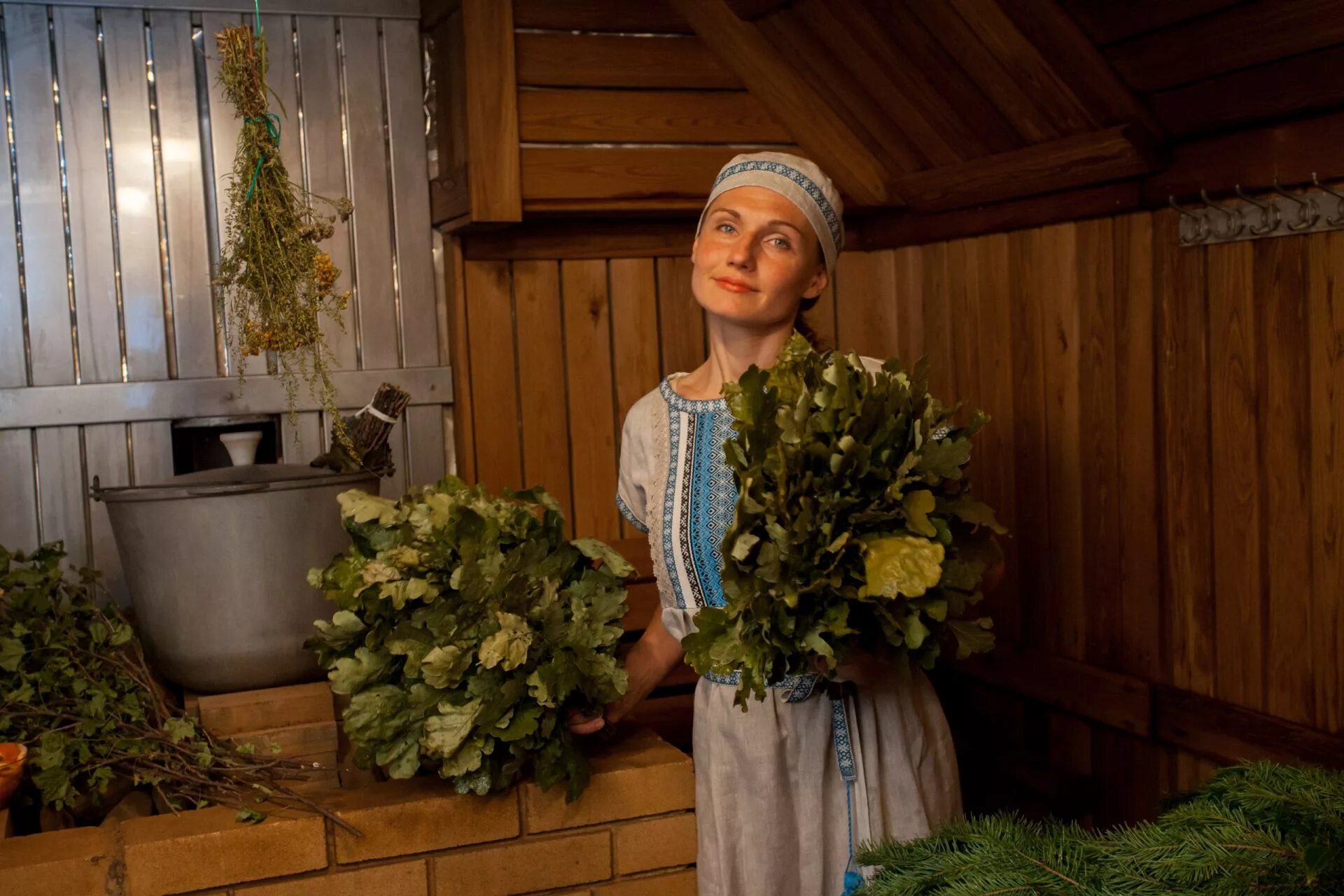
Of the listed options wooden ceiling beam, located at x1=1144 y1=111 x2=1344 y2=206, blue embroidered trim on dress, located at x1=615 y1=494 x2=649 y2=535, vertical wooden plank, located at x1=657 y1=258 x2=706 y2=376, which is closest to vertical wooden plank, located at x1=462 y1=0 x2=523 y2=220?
vertical wooden plank, located at x1=657 y1=258 x2=706 y2=376

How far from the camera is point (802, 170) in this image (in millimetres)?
2318

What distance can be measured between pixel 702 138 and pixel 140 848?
2386 millimetres

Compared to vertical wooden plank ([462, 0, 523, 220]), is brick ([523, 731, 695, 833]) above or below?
below

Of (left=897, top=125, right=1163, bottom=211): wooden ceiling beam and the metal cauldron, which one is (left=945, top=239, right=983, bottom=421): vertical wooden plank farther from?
the metal cauldron

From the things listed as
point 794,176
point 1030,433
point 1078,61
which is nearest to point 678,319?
point 1030,433

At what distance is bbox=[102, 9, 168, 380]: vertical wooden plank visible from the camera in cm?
344

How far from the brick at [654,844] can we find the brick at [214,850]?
473 millimetres

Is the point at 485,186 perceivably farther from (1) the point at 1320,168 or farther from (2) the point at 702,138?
(1) the point at 1320,168

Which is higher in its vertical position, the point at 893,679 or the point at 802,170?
the point at 802,170

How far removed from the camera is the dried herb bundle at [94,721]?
217cm

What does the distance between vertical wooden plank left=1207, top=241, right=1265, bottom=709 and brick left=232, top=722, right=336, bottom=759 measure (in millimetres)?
1945

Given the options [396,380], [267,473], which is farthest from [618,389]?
[267,473]

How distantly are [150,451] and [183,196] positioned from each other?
670 mm

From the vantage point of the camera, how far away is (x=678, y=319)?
3.90 meters
